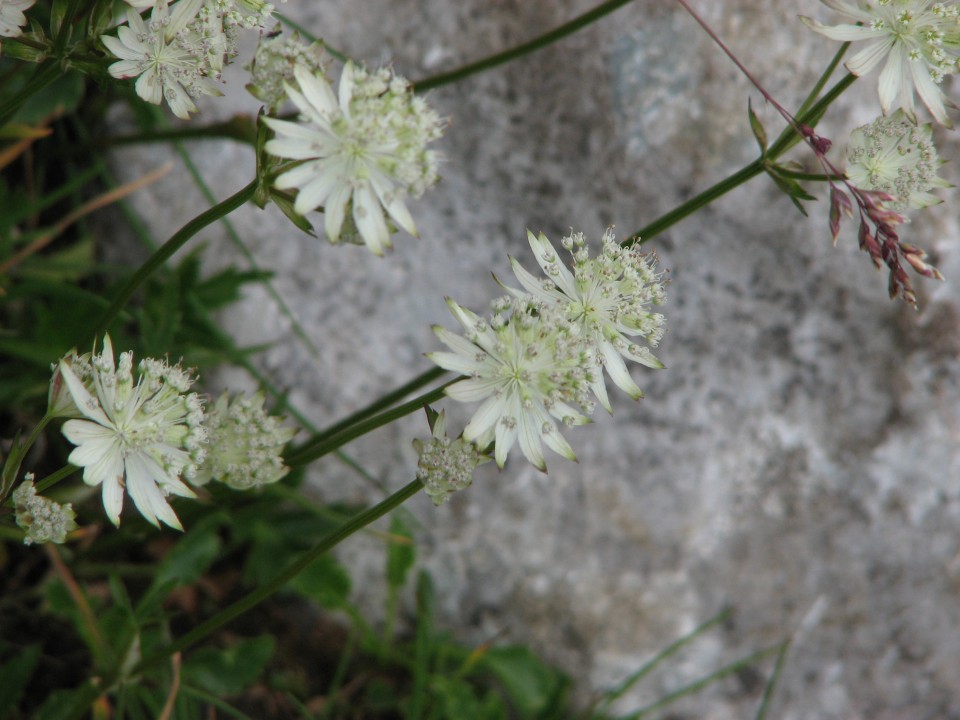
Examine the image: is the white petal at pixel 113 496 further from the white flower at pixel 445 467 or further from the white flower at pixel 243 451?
the white flower at pixel 445 467

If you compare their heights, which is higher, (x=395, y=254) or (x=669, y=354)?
(x=395, y=254)

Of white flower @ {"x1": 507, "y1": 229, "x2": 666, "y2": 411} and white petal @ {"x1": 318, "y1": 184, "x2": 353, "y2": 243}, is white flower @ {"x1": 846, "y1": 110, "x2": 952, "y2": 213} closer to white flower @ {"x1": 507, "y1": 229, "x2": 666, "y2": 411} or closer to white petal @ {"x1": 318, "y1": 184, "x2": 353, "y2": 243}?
white flower @ {"x1": 507, "y1": 229, "x2": 666, "y2": 411}

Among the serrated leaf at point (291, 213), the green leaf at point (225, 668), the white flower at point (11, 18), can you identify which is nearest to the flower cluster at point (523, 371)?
the serrated leaf at point (291, 213)

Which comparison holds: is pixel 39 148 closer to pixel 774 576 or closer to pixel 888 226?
pixel 888 226

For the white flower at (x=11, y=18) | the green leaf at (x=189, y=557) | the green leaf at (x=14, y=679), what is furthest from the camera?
the green leaf at (x=189, y=557)

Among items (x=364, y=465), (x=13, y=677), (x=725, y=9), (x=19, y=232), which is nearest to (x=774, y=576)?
(x=364, y=465)

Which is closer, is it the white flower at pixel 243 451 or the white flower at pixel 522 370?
the white flower at pixel 522 370
